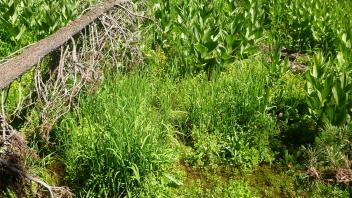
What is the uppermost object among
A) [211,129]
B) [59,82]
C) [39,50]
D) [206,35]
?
[39,50]

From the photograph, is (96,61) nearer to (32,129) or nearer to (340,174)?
(32,129)

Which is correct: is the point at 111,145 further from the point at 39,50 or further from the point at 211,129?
the point at 211,129

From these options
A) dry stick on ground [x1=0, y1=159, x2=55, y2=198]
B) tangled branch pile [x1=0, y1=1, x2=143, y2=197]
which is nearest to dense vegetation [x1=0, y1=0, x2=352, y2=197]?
tangled branch pile [x1=0, y1=1, x2=143, y2=197]

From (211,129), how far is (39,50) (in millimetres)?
1904

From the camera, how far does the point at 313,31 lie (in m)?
6.68

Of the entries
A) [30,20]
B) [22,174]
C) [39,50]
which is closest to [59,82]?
Answer: [39,50]

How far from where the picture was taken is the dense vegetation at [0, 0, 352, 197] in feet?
12.6

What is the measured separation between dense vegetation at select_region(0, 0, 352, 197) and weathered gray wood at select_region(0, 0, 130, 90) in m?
0.64

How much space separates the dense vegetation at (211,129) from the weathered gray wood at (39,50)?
637mm

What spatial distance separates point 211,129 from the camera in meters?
4.70

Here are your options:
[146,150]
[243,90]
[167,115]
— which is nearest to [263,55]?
[243,90]

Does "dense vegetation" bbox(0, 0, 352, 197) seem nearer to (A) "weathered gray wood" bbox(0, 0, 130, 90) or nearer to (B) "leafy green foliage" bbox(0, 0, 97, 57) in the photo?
(A) "weathered gray wood" bbox(0, 0, 130, 90)

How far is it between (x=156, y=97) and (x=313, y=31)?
2909 mm

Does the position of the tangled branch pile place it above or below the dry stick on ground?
above
